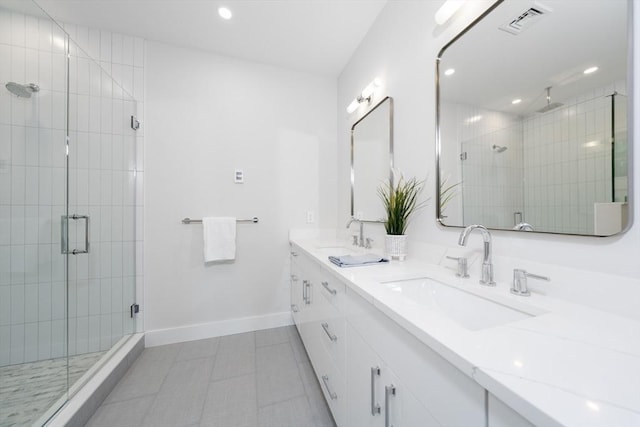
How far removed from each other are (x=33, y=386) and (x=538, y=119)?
8.61 ft

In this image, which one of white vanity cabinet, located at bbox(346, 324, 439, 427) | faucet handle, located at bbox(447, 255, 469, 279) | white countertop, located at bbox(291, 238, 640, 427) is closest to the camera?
white countertop, located at bbox(291, 238, 640, 427)

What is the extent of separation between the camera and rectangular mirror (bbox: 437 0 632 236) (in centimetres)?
61

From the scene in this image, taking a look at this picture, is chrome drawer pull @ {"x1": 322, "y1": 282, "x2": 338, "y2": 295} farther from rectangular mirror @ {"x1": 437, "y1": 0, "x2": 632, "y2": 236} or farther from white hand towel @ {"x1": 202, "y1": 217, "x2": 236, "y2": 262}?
white hand towel @ {"x1": 202, "y1": 217, "x2": 236, "y2": 262}

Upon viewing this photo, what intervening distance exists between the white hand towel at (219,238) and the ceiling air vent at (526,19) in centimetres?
201

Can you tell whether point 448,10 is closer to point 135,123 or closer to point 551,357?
point 551,357

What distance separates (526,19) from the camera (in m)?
0.80

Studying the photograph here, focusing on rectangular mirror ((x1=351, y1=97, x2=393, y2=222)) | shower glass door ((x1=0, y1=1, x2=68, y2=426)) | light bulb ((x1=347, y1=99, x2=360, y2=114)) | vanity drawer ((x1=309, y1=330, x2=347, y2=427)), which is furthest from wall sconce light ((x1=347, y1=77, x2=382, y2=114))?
shower glass door ((x1=0, y1=1, x2=68, y2=426))

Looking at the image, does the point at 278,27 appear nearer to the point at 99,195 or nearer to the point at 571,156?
the point at 99,195

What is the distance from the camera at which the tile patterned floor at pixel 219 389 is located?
3.93ft

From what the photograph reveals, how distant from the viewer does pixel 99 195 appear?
167 centimetres

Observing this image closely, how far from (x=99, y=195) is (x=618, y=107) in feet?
8.55

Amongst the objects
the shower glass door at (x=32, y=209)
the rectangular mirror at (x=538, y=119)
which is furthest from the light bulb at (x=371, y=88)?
the shower glass door at (x=32, y=209)

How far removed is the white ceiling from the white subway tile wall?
197 mm

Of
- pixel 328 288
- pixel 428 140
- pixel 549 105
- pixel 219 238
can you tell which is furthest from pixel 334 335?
pixel 219 238
